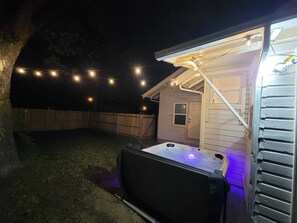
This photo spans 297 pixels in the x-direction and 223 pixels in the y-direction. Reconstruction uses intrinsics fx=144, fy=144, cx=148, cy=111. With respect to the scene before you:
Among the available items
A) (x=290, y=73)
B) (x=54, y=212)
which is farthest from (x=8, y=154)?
(x=290, y=73)

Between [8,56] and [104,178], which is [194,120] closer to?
[104,178]

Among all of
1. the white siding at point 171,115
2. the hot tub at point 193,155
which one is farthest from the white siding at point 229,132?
the white siding at point 171,115

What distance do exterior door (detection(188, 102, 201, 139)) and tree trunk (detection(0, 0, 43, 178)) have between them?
21.3ft

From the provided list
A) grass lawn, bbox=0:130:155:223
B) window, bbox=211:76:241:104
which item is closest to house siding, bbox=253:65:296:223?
grass lawn, bbox=0:130:155:223

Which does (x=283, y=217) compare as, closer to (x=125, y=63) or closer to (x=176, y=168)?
(x=176, y=168)

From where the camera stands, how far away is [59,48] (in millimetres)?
4520

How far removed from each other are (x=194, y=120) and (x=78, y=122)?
377 inches

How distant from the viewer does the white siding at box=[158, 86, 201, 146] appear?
289 inches

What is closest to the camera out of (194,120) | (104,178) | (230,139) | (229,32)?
(229,32)

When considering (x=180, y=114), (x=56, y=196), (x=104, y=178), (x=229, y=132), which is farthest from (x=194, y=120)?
(x=56, y=196)

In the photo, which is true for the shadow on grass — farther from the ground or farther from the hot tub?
the hot tub

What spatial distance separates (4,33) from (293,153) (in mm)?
5716

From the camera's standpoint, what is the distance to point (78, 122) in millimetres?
12125

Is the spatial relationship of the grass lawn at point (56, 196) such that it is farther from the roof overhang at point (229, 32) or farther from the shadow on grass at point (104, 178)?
the roof overhang at point (229, 32)
